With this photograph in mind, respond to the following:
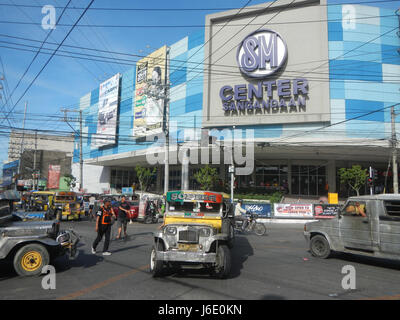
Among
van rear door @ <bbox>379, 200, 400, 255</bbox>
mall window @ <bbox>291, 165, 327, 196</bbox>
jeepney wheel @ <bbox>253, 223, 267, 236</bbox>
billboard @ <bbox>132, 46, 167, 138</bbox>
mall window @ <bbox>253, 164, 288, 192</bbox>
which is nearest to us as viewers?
van rear door @ <bbox>379, 200, 400, 255</bbox>

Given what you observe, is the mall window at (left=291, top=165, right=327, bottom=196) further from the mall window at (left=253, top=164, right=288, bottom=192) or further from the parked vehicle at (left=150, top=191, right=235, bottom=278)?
the parked vehicle at (left=150, top=191, right=235, bottom=278)

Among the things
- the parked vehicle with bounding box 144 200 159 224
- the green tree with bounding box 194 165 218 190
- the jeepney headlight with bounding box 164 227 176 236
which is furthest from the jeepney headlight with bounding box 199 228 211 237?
the green tree with bounding box 194 165 218 190

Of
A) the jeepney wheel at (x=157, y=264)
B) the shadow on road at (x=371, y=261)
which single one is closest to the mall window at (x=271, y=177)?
the shadow on road at (x=371, y=261)

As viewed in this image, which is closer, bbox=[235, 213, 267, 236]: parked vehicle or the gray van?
the gray van

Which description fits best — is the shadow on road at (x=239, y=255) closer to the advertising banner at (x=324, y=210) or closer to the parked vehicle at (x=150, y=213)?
the parked vehicle at (x=150, y=213)

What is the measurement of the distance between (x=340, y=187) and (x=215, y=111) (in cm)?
1662

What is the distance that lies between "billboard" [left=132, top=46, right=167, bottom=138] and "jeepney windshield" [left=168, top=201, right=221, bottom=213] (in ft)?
92.2

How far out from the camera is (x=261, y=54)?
29.5 metres

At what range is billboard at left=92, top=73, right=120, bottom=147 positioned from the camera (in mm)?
45344

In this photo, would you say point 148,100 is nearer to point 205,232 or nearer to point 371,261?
point 371,261

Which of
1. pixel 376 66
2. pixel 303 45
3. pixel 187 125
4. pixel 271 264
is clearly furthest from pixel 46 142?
pixel 271 264

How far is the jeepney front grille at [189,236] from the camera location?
6.96 m

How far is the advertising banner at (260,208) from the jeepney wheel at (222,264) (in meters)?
16.6

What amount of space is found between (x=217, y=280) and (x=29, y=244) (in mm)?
4697
